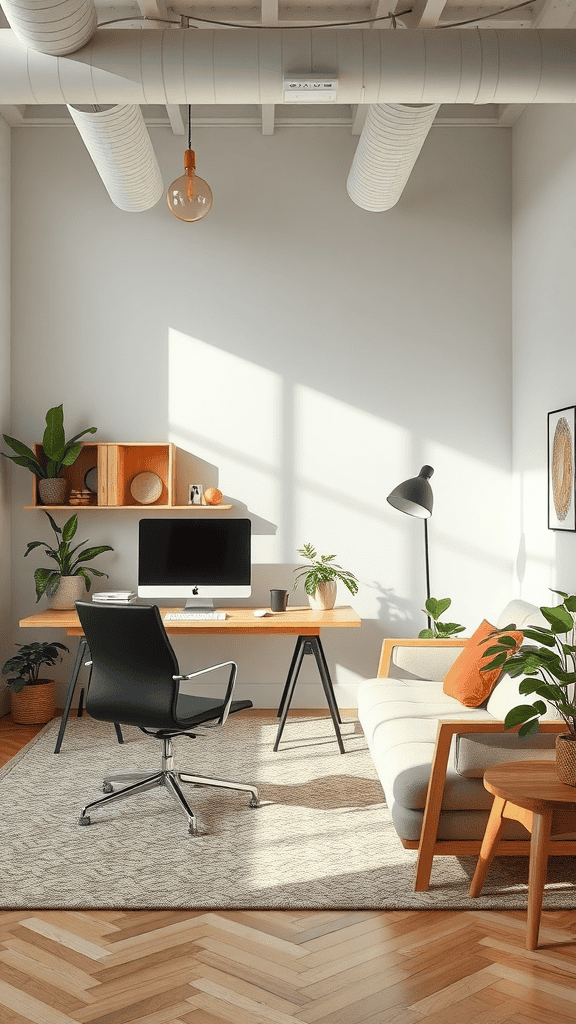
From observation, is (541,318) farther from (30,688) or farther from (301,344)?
(30,688)

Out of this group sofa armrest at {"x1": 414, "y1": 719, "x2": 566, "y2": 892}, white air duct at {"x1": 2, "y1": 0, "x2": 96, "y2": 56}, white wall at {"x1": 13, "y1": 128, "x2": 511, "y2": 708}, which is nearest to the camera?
sofa armrest at {"x1": 414, "y1": 719, "x2": 566, "y2": 892}

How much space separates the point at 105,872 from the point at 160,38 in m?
3.18

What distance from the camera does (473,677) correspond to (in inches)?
147

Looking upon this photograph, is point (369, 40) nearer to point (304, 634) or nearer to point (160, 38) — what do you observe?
point (160, 38)

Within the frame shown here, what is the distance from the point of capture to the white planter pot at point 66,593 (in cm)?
527

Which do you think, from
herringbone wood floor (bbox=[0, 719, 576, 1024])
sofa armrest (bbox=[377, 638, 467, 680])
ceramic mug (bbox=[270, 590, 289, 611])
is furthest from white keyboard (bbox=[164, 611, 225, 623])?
herringbone wood floor (bbox=[0, 719, 576, 1024])

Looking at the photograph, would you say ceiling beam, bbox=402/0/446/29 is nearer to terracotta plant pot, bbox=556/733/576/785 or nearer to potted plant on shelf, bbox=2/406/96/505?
potted plant on shelf, bbox=2/406/96/505

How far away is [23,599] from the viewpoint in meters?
5.61

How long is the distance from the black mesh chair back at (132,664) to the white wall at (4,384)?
2.15 meters

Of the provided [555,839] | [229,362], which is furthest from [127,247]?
[555,839]

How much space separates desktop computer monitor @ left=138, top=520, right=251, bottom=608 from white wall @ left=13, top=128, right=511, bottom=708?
50cm

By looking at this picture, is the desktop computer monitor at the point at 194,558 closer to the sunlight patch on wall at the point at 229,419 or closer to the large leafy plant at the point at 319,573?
the large leafy plant at the point at 319,573

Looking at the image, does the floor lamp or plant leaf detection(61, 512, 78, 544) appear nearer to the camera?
the floor lamp

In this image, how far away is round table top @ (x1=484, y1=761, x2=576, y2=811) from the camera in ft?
8.14
